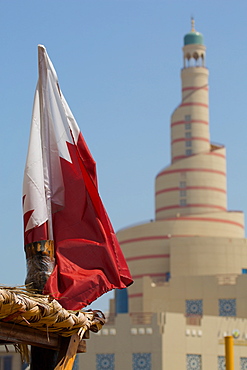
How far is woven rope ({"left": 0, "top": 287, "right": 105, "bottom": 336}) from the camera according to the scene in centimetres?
551

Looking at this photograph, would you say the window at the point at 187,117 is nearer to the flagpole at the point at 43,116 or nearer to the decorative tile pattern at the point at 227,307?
the decorative tile pattern at the point at 227,307

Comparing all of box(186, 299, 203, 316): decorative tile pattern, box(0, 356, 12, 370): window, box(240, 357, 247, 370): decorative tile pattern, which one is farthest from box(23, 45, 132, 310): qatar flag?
box(186, 299, 203, 316): decorative tile pattern

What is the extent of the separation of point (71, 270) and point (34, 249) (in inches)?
12.9

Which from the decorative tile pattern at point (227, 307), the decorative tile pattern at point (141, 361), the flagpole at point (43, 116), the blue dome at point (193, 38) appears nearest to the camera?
the flagpole at point (43, 116)

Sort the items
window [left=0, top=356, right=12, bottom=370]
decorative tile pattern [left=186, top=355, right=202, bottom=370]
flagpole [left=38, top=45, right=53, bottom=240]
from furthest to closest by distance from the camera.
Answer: decorative tile pattern [left=186, top=355, right=202, bottom=370], window [left=0, top=356, right=12, bottom=370], flagpole [left=38, top=45, right=53, bottom=240]

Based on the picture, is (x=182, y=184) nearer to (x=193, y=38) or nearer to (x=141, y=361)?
(x=193, y=38)

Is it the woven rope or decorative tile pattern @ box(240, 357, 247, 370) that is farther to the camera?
decorative tile pattern @ box(240, 357, 247, 370)

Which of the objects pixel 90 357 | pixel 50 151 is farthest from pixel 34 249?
pixel 90 357

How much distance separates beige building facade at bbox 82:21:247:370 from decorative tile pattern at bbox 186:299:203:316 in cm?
5

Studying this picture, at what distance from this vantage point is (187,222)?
50.1 metres

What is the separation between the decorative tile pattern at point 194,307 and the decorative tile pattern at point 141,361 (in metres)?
7.44

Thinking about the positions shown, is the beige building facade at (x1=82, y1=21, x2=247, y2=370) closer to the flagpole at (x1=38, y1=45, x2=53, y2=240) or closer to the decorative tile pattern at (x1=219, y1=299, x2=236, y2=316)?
the decorative tile pattern at (x1=219, y1=299, x2=236, y2=316)

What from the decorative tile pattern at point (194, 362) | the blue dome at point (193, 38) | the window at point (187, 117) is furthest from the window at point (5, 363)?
the blue dome at point (193, 38)

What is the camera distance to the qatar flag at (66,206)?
6.88m
